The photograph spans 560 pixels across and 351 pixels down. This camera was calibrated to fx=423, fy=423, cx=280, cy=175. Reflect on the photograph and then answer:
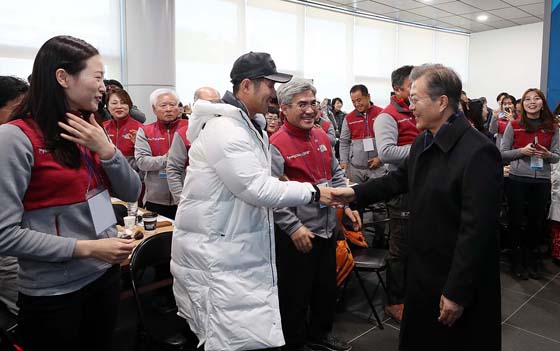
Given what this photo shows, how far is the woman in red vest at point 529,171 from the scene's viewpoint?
12.8ft

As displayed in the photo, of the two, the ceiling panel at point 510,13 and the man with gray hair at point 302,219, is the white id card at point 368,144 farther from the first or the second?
the ceiling panel at point 510,13

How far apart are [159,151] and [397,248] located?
2.03 meters

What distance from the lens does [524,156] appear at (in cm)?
391

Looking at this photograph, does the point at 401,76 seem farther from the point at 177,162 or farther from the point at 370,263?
the point at 177,162

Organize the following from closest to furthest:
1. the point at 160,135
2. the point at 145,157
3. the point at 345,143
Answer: the point at 145,157 < the point at 160,135 < the point at 345,143

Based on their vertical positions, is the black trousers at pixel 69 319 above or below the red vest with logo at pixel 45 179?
below

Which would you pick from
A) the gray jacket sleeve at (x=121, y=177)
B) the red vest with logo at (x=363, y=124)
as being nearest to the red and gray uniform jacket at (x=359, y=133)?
the red vest with logo at (x=363, y=124)

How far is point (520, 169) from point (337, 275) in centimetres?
229

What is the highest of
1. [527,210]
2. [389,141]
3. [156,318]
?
[389,141]

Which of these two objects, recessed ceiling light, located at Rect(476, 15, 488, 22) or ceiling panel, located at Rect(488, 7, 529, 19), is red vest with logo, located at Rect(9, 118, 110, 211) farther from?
recessed ceiling light, located at Rect(476, 15, 488, 22)

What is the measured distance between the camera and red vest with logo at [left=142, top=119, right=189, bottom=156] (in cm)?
348

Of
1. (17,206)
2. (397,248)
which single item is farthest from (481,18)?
(17,206)

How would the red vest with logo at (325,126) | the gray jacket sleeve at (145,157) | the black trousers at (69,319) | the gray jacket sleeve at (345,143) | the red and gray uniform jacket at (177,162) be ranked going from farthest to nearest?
the red vest with logo at (325,126) < the gray jacket sleeve at (345,143) < the gray jacket sleeve at (145,157) < the red and gray uniform jacket at (177,162) < the black trousers at (69,319)

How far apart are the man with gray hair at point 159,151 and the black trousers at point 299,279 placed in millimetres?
1260
